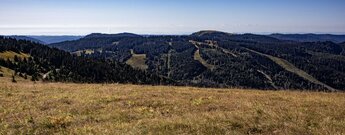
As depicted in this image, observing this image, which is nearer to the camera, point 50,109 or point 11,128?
point 11,128

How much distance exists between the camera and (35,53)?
177000 mm

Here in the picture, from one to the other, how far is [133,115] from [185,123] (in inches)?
123

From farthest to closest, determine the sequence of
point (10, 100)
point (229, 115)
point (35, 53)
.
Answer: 1. point (35, 53)
2. point (10, 100)
3. point (229, 115)

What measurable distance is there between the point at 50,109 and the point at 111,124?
5.46m

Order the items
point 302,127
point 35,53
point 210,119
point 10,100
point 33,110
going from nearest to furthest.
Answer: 1. point 302,127
2. point 210,119
3. point 33,110
4. point 10,100
5. point 35,53

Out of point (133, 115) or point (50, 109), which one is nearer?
point (133, 115)

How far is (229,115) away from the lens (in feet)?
46.7

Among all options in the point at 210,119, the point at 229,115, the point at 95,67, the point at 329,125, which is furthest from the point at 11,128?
the point at 95,67

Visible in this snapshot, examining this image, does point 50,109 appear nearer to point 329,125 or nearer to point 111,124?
point 111,124

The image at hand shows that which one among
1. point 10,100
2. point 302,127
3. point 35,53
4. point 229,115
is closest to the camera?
point 302,127

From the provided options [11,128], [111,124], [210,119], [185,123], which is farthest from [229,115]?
[11,128]

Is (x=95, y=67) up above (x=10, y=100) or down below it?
below

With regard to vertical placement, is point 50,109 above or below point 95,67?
above

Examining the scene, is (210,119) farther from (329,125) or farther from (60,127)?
(60,127)
